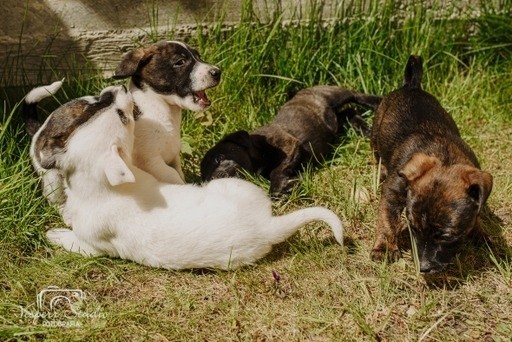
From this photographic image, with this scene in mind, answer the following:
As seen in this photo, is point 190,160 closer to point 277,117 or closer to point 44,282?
point 277,117

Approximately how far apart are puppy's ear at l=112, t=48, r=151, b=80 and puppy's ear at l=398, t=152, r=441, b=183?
200cm

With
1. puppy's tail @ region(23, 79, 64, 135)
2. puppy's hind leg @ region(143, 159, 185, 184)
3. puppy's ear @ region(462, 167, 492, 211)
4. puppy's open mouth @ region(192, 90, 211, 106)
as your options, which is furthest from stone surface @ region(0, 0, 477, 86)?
puppy's ear @ region(462, 167, 492, 211)

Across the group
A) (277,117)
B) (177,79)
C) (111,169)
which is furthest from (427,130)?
(111,169)

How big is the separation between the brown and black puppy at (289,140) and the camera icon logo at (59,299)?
52.7 inches

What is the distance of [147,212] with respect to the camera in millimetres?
3920

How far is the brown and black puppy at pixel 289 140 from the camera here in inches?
189

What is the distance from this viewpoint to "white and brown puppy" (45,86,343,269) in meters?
3.85

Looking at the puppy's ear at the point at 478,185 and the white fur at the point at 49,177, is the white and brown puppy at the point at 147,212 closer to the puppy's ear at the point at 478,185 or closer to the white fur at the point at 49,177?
the white fur at the point at 49,177

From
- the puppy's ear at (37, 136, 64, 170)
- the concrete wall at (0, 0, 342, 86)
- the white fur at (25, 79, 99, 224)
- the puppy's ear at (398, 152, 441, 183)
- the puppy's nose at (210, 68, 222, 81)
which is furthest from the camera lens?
the concrete wall at (0, 0, 342, 86)

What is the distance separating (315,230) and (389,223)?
21.3 inches

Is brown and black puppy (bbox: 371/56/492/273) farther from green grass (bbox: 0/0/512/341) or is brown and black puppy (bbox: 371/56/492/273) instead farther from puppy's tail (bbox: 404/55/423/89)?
green grass (bbox: 0/0/512/341)

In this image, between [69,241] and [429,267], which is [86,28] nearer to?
[69,241]

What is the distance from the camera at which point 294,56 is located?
5.56 m

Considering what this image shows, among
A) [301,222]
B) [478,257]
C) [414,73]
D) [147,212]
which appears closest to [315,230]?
[301,222]
